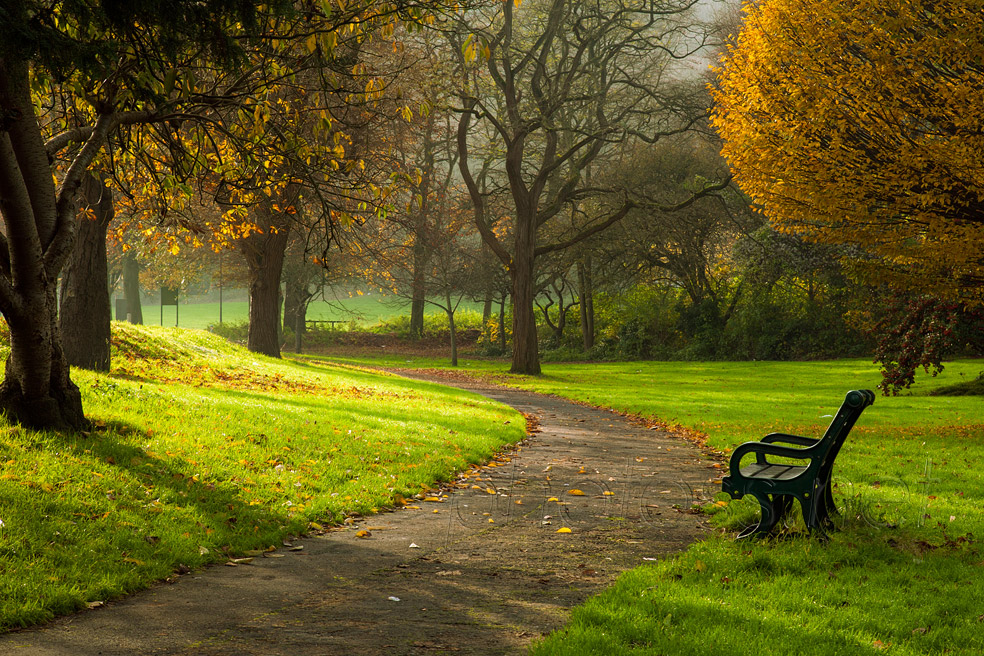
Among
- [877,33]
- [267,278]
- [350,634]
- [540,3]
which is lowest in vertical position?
[350,634]

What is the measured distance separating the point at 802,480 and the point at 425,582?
284cm

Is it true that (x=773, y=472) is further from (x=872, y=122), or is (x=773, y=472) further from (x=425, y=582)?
(x=872, y=122)

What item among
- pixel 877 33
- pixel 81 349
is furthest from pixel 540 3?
pixel 81 349

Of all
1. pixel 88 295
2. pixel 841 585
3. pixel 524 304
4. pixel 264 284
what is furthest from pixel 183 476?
pixel 524 304

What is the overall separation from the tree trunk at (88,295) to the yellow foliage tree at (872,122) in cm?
1110

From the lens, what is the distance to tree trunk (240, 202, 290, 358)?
2508cm

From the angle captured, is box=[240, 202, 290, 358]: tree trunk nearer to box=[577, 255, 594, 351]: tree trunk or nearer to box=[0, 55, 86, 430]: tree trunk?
box=[577, 255, 594, 351]: tree trunk

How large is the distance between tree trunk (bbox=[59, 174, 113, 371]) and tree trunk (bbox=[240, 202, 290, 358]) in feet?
33.2

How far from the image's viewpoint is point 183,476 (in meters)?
7.29

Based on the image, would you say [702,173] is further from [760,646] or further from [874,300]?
[760,646]

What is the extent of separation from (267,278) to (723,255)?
26.6m

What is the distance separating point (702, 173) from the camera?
35.9m

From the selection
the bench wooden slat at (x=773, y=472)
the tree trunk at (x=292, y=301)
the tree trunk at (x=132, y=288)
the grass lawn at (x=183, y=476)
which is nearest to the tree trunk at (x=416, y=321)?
the tree trunk at (x=292, y=301)

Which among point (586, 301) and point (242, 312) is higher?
point (242, 312)
